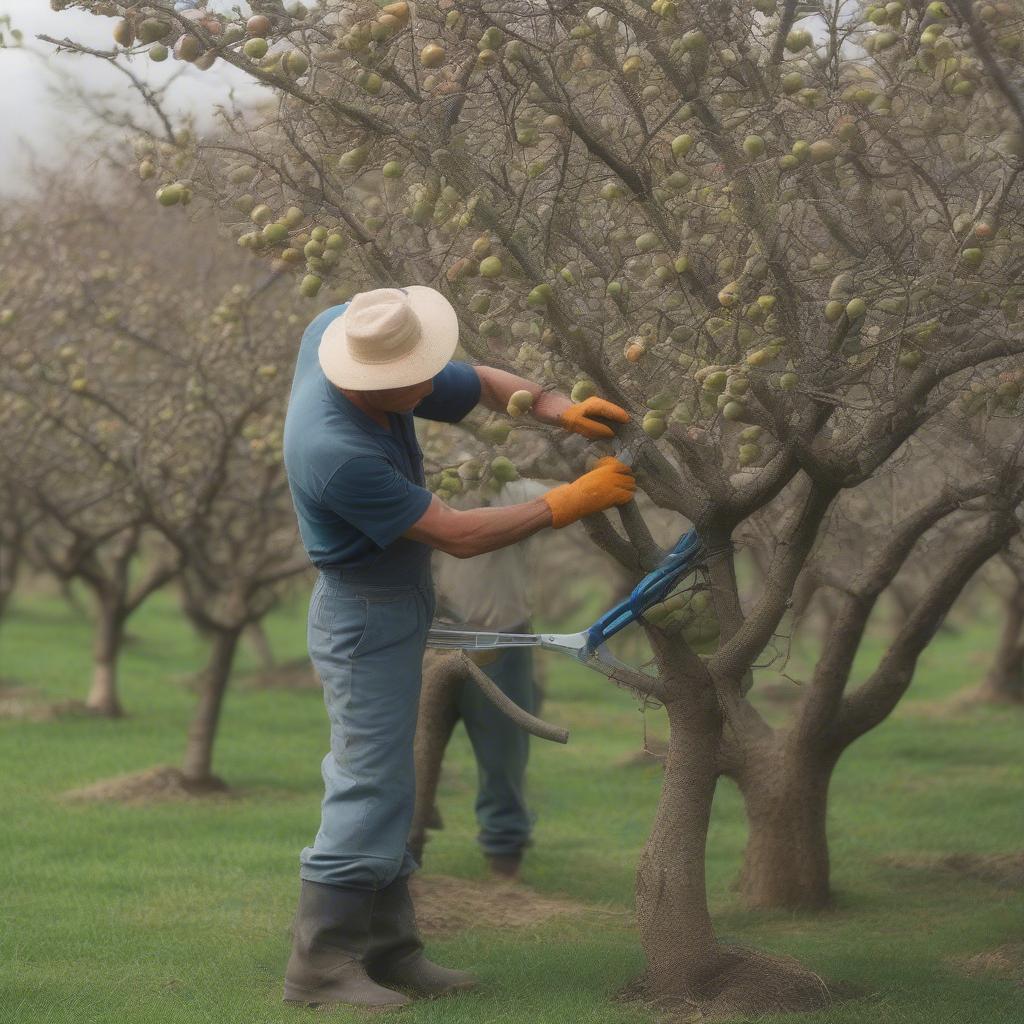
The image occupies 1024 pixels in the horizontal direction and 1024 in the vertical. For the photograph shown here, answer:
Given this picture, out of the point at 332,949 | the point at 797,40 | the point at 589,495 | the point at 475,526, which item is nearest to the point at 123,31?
the point at 475,526

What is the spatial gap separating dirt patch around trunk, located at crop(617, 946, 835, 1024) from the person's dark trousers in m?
2.48

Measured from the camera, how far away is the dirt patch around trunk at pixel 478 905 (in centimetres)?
793

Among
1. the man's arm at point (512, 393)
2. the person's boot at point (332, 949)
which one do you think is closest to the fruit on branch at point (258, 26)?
the man's arm at point (512, 393)

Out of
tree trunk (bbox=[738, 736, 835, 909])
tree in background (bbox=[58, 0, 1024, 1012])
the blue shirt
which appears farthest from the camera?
tree trunk (bbox=[738, 736, 835, 909])

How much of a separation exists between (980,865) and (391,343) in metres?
5.35

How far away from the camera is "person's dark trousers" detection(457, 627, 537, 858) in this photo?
8.77m

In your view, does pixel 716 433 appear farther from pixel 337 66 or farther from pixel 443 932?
pixel 443 932

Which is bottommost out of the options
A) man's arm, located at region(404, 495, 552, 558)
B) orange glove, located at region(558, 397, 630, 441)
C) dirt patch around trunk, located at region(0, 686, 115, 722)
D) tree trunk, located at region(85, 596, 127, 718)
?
dirt patch around trunk, located at region(0, 686, 115, 722)

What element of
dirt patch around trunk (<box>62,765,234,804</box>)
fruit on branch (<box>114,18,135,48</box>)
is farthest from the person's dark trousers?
fruit on branch (<box>114,18,135,48</box>)

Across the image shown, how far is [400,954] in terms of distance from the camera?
6551mm

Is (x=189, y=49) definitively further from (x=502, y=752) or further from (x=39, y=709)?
(x=39, y=709)

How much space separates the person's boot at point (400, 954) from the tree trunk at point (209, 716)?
5.93m

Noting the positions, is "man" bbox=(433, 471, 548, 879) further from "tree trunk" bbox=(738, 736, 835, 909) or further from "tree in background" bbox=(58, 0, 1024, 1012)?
"tree in background" bbox=(58, 0, 1024, 1012)

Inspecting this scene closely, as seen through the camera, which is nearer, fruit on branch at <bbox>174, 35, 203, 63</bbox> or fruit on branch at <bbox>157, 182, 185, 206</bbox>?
fruit on branch at <bbox>174, 35, 203, 63</bbox>
